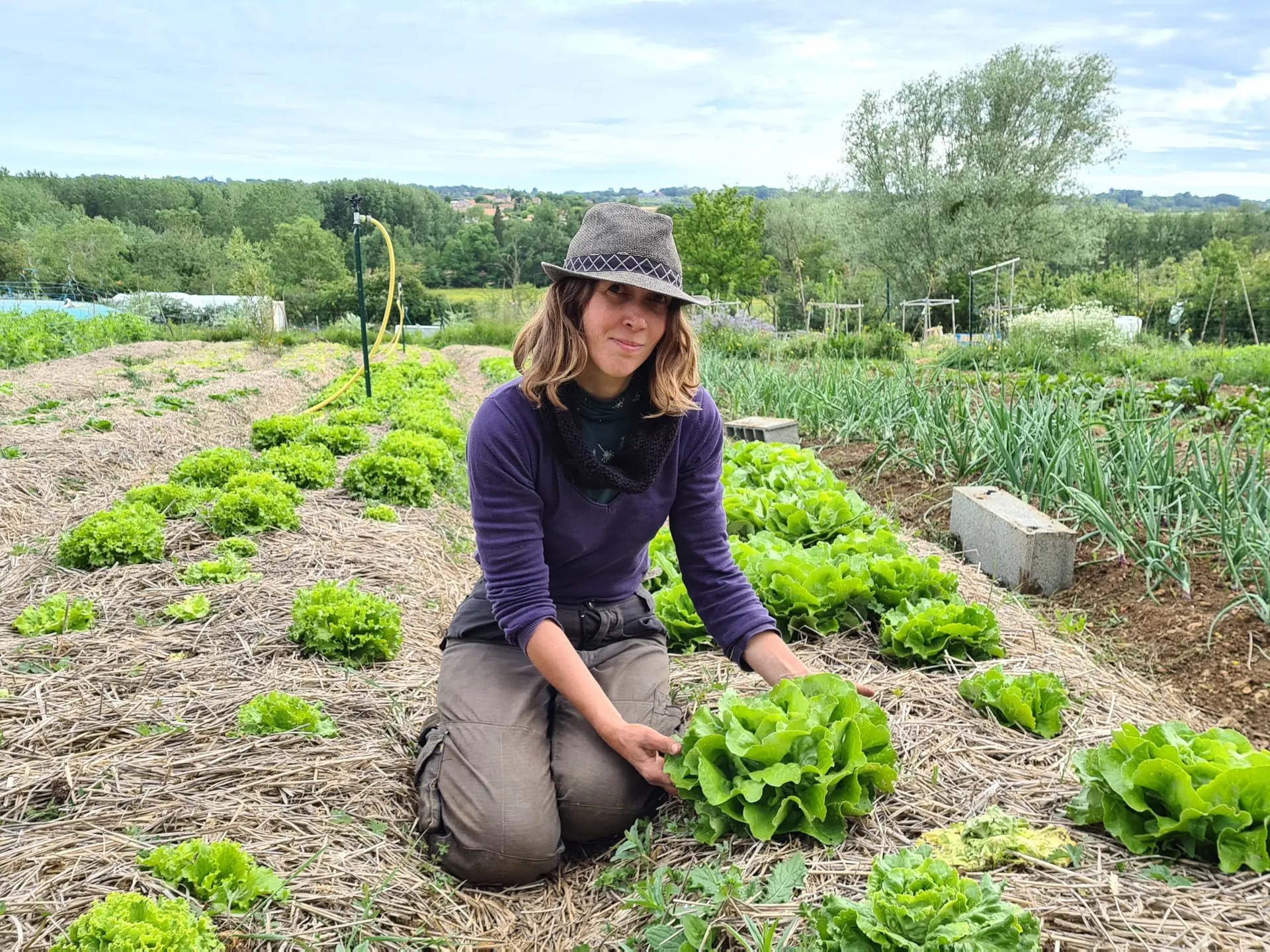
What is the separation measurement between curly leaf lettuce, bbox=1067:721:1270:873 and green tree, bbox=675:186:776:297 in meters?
31.7

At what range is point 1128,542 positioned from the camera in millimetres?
4594

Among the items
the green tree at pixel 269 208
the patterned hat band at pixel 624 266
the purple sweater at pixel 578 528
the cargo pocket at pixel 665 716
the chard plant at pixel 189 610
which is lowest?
the chard plant at pixel 189 610

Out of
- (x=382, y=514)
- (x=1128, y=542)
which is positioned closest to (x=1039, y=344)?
(x=1128, y=542)

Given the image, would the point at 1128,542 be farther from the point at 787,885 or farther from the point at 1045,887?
the point at 787,885

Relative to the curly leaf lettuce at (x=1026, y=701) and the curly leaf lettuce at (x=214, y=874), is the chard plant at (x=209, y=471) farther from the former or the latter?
the curly leaf lettuce at (x=1026, y=701)

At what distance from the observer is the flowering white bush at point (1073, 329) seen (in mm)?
13617

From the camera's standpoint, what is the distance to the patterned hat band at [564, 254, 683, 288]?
2.48m

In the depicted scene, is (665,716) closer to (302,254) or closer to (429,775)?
(429,775)

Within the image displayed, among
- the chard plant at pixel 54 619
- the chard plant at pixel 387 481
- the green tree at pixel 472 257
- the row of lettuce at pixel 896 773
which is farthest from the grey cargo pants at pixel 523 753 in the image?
the green tree at pixel 472 257

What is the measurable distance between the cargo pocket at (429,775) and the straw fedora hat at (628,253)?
57.6 inches

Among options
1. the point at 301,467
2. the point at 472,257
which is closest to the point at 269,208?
the point at 472,257

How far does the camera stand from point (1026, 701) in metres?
2.86

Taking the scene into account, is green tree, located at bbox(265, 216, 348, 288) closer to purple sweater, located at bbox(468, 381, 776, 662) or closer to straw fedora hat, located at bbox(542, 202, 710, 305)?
purple sweater, located at bbox(468, 381, 776, 662)

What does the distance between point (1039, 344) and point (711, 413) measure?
10280 millimetres
